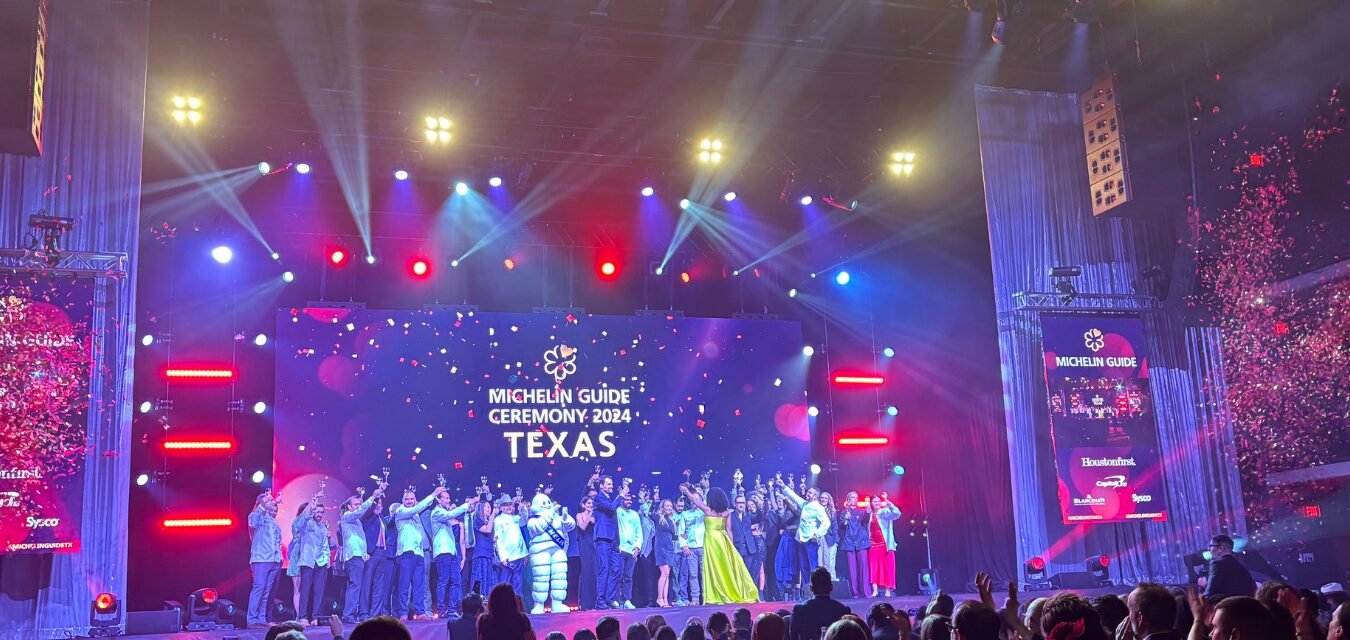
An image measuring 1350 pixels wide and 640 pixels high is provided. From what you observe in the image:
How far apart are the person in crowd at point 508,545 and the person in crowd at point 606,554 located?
0.91 meters

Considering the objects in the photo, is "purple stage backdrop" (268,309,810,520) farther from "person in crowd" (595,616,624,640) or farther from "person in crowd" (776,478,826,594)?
"person in crowd" (595,616,624,640)

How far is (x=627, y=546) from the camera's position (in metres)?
12.5

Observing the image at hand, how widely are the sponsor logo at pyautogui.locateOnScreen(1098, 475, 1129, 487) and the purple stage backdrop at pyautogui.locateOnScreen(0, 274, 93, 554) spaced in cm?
995

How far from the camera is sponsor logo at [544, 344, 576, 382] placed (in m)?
14.0

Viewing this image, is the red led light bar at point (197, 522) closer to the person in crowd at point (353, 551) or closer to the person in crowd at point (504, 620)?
the person in crowd at point (353, 551)

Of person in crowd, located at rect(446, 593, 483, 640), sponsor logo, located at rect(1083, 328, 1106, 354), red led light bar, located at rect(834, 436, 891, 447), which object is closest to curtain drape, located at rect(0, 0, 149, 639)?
person in crowd, located at rect(446, 593, 483, 640)

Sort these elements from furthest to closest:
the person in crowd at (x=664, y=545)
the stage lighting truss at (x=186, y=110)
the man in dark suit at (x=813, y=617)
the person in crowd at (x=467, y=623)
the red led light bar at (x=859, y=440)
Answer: the red led light bar at (x=859, y=440), the person in crowd at (x=664, y=545), the stage lighting truss at (x=186, y=110), the person in crowd at (x=467, y=623), the man in dark suit at (x=813, y=617)

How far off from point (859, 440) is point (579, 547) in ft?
14.2

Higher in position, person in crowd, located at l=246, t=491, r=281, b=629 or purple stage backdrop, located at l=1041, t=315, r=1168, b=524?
purple stage backdrop, located at l=1041, t=315, r=1168, b=524

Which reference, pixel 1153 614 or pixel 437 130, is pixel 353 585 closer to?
pixel 437 130

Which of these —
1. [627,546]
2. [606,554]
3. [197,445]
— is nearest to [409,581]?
[606,554]

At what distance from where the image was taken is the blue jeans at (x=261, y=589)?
36.5 feet

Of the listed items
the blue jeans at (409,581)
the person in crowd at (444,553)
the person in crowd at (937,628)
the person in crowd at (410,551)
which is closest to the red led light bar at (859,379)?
the person in crowd at (444,553)

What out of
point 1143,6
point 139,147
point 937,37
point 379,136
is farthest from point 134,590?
point 1143,6
